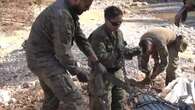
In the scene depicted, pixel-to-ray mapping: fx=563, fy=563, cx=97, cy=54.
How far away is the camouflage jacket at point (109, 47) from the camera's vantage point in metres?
7.02

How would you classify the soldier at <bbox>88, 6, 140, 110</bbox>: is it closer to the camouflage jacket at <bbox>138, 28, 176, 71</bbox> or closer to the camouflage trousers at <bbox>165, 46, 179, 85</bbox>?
the camouflage jacket at <bbox>138, 28, 176, 71</bbox>

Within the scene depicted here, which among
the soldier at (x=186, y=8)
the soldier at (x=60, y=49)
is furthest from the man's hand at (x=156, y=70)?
the soldier at (x=60, y=49)

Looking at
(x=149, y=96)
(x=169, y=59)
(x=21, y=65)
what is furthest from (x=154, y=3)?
(x=149, y=96)

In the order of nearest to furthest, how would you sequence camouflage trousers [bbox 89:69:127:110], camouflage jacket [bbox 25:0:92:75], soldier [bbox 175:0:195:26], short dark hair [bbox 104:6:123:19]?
camouflage jacket [bbox 25:0:92:75] → short dark hair [bbox 104:6:123:19] → camouflage trousers [bbox 89:69:127:110] → soldier [bbox 175:0:195:26]

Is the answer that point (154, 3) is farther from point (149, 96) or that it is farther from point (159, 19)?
point (149, 96)

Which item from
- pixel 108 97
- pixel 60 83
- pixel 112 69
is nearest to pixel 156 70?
pixel 112 69

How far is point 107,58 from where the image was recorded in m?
7.05

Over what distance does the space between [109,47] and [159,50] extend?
1.50 m

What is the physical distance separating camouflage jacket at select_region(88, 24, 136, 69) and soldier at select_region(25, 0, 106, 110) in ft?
1.40

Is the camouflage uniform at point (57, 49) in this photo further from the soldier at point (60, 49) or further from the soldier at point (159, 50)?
the soldier at point (159, 50)

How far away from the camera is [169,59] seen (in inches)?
369

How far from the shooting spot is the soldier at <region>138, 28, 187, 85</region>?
27.3ft

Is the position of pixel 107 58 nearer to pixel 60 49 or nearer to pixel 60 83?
pixel 60 83

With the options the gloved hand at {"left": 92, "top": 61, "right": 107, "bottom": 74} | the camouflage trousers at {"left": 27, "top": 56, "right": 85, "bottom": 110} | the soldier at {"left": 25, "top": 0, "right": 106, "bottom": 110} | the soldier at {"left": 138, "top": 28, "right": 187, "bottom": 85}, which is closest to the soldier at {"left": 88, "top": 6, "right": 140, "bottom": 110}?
the gloved hand at {"left": 92, "top": 61, "right": 107, "bottom": 74}
